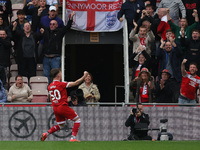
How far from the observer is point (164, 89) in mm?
14719

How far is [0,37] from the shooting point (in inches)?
624

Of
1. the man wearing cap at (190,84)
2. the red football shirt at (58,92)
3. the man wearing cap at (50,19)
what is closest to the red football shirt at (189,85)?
the man wearing cap at (190,84)

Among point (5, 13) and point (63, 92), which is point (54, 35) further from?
point (63, 92)

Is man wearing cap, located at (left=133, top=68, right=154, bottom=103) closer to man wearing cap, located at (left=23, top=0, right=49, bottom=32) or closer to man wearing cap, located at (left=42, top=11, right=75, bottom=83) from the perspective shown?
Result: man wearing cap, located at (left=42, top=11, right=75, bottom=83)

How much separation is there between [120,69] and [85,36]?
136 inches

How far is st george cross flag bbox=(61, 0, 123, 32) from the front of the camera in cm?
1802

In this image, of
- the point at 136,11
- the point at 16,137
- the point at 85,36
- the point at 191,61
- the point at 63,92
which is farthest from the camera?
the point at 85,36

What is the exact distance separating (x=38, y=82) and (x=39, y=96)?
1.59 ft

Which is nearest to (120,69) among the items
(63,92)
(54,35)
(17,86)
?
(54,35)

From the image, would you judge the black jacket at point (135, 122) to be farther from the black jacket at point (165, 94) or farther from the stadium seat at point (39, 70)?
the stadium seat at point (39, 70)

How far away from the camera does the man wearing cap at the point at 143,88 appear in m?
14.6

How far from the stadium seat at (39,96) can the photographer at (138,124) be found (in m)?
A: 3.32

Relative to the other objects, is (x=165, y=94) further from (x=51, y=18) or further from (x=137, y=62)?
(x=51, y=18)

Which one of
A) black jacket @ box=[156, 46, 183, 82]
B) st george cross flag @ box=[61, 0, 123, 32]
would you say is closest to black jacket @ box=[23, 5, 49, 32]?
st george cross flag @ box=[61, 0, 123, 32]
